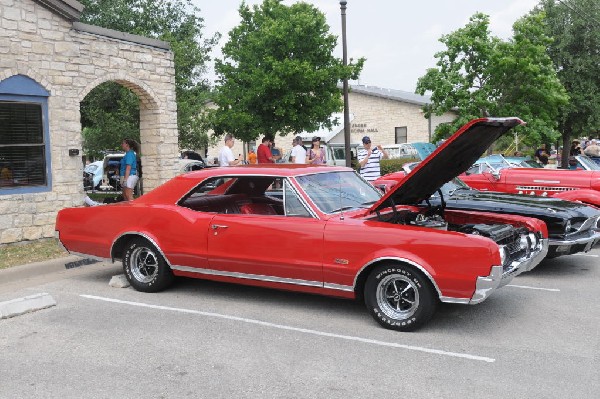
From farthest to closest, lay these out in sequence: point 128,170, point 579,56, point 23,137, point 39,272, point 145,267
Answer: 1. point 579,56
2. point 128,170
3. point 23,137
4. point 39,272
5. point 145,267

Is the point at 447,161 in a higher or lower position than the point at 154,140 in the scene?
lower

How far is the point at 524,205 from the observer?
282 inches

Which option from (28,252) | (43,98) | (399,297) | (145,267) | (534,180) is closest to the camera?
(399,297)

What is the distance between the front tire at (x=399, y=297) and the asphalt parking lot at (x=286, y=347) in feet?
0.41

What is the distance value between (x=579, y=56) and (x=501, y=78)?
756cm

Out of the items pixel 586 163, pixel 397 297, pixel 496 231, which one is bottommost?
pixel 397 297

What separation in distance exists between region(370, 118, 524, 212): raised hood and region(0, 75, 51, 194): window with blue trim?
6.69 metres

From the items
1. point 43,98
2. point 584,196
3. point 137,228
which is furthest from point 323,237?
point 43,98

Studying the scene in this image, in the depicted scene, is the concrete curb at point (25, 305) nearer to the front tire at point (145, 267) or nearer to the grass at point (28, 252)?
the front tire at point (145, 267)

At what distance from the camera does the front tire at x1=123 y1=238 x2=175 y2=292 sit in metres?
6.13

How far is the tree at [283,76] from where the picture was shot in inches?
712

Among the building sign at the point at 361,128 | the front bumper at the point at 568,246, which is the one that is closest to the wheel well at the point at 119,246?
the front bumper at the point at 568,246

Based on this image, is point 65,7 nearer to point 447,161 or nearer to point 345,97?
point 447,161

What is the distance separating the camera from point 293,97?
1834 centimetres
